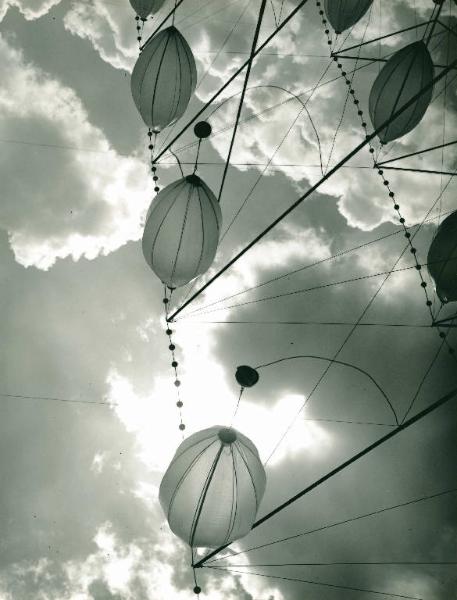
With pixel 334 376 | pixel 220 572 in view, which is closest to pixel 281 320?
pixel 334 376

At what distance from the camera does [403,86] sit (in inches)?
269

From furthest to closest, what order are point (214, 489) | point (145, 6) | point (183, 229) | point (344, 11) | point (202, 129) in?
1. point (145, 6)
2. point (344, 11)
3. point (183, 229)
4. point (202, 129)
5. point (214, 489)

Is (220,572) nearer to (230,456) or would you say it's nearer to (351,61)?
(230,456)

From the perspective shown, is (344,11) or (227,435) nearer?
(227,435)

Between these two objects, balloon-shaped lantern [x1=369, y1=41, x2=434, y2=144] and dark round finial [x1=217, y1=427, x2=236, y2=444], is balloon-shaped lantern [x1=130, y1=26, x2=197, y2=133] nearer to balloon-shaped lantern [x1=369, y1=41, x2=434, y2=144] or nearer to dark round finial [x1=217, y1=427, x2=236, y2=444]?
balloon-shaped lantern [x1=369, y1=41, x2=434, y2=144]

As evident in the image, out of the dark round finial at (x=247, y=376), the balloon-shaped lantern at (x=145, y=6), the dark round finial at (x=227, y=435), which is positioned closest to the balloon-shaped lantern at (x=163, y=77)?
the balloon-shaped lantern at (x=145, y=6)

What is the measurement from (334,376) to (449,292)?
340cm

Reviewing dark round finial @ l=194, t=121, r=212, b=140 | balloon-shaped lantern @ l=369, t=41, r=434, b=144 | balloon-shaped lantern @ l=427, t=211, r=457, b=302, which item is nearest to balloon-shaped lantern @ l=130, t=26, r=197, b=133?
dark round finial @ l=194, t=121, r=212, b=140

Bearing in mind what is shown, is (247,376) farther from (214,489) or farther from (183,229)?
(183,229)

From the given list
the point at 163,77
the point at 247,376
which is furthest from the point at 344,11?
the point at 247,376

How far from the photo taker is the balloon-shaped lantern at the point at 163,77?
7.17 m

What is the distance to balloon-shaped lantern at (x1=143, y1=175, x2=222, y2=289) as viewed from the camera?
5.96m

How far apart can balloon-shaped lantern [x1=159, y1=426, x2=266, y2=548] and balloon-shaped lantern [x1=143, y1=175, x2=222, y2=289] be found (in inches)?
78.7

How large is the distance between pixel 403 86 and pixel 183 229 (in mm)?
3554
